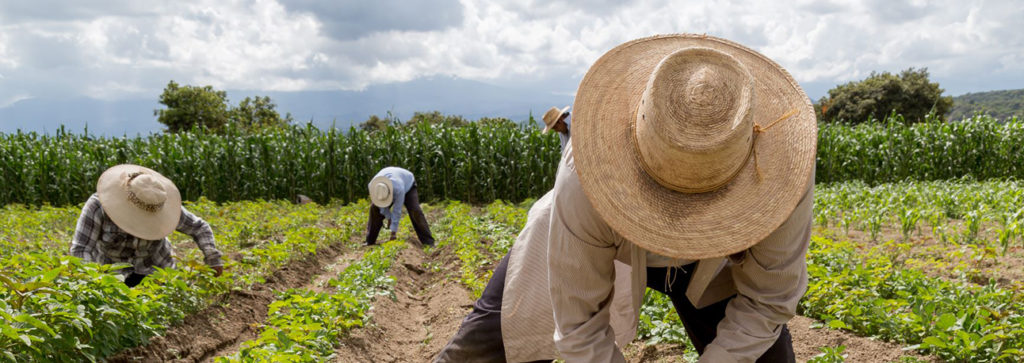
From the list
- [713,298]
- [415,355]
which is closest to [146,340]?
[415,355]

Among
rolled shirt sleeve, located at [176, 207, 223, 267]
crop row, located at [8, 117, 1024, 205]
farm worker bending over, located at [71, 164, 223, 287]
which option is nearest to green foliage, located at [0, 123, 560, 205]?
crop row, located at [8, 117, 1024, 205]

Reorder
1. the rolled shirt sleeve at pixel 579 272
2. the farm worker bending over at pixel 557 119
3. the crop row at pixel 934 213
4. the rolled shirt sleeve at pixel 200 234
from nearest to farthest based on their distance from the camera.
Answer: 1. the rolled shirt sleeve at pixel 579 272
2. the rolled shirt sleeve at pixel 200 234
3. the farm worker bending over at pixel 557 119
4. the crop row at pixel 934 213

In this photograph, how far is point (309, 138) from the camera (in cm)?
1477

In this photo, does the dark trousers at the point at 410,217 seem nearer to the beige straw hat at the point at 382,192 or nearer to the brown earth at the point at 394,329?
the beige straw hat at the point at 382,192

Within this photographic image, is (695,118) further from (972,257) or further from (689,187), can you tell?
(972,257)

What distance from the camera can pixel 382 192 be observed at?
25.3 feet

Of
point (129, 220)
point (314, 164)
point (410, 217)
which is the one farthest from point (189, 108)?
point (129, 220)

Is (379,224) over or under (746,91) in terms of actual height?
under

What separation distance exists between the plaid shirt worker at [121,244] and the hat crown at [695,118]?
3.51m

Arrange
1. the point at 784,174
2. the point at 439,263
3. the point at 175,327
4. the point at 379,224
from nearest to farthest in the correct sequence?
1. the point at 784,174
2. the point at 175,327
3. the point at 439,263
4. the point at 379,224

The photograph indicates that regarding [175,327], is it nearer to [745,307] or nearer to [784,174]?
[745,307]

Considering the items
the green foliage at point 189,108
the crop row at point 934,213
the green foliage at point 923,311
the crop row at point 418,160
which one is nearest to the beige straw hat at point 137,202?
the green foliage at point 923,311

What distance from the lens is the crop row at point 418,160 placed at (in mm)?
Result: 13922

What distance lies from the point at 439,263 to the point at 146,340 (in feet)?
12.5
